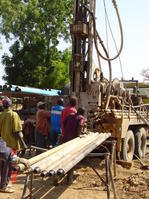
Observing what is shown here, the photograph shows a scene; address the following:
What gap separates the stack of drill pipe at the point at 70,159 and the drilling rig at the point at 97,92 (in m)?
2.23

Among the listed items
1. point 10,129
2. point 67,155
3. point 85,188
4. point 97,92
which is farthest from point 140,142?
point 67,155

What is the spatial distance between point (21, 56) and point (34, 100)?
49.5 ft

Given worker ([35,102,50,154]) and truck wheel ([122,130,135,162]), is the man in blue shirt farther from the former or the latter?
truck wheel ([122,130,135,162])

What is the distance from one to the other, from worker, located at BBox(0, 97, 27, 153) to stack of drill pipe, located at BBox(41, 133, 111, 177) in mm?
1243

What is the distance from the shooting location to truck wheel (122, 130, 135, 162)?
8.56 metres

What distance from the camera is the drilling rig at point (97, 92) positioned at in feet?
27.2

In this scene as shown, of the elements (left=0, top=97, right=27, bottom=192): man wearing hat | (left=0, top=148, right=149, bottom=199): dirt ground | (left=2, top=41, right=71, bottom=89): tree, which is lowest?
(left=0, top=148, right=149, bottom=199): dirt ground

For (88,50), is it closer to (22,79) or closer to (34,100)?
(34,100)

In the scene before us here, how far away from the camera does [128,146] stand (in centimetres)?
919

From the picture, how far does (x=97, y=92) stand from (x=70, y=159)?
4579 millimetres

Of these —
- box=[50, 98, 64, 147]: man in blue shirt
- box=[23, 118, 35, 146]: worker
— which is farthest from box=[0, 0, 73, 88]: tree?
box=[50, 98, 64, 147]: man in blue shirt

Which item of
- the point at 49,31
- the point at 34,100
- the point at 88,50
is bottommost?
the point at 34,100

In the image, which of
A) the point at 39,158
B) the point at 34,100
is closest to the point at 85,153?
the point at 39,158

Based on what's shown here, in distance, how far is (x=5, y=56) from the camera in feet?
90.7
